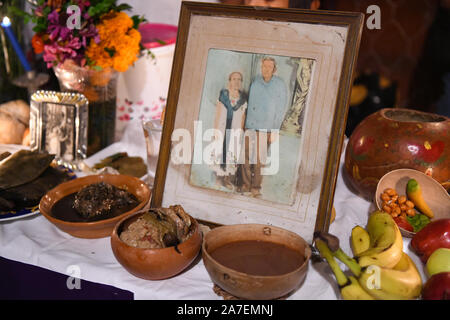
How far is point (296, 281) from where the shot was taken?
24.9 inches

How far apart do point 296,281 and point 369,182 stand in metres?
0.43

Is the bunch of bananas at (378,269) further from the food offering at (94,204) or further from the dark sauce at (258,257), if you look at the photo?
the food offering at (94,204)

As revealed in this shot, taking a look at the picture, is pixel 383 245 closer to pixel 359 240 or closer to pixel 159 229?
pixel 359 240

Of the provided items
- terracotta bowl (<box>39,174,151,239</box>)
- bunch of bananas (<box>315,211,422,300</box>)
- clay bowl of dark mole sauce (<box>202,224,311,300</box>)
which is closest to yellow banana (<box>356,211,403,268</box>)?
bunch of bananas (<box>315,211,422,300</box>)

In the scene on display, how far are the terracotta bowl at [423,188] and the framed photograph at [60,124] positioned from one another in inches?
33.9

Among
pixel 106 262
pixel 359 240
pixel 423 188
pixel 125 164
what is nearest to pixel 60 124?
pixel 125 164

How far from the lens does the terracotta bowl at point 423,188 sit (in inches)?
34.1

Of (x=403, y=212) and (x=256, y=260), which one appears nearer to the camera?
(x=256, y=260)

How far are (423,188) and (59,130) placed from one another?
101cm

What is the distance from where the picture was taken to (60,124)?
1197 millimetres

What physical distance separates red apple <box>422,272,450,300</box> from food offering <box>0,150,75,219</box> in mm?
799

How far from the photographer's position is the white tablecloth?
27.5 inches
